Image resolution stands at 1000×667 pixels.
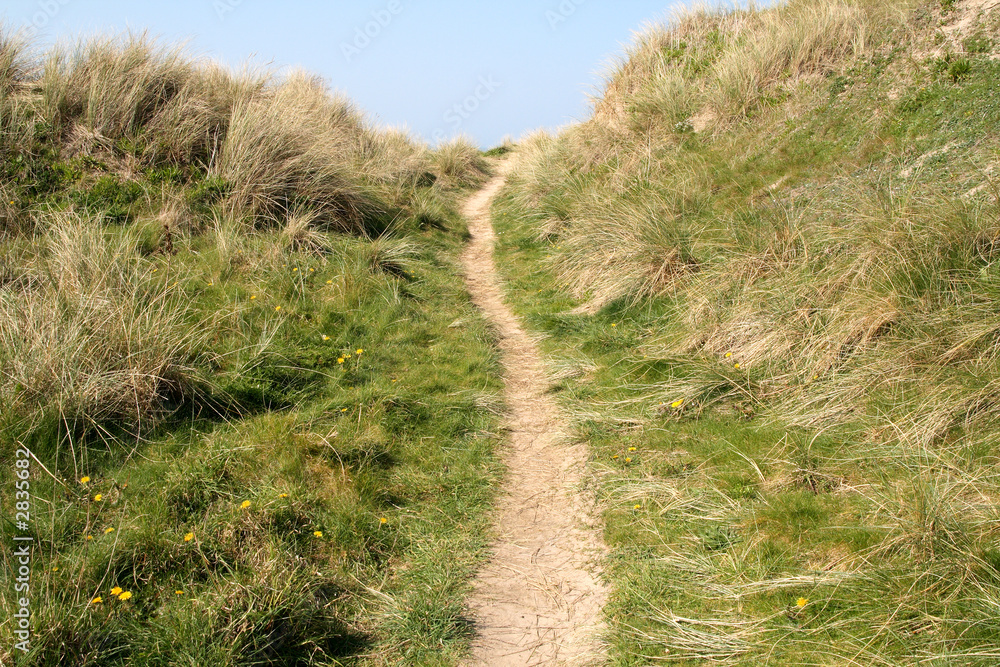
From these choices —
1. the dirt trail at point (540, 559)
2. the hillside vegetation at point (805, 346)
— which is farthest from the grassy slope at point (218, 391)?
the hillside vegetation at point (805, 346)

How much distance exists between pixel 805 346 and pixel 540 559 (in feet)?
8.47

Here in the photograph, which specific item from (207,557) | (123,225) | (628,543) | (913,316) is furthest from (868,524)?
(123,225)

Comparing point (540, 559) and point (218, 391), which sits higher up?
point (218, 391)

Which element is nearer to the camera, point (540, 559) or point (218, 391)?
point (540, 559)

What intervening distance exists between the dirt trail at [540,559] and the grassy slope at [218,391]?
6.5 inches

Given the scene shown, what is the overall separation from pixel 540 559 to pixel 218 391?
2705 mm

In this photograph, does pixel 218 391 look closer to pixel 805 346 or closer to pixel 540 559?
pixel 540 559

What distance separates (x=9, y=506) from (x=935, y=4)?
10820mm

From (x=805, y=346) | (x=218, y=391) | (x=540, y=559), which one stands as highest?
(x=218, y=391)

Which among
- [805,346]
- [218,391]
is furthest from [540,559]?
[218,391]

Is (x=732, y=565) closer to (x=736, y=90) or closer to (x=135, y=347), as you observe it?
(x=135, y=347)

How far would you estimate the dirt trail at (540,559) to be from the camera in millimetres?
3285

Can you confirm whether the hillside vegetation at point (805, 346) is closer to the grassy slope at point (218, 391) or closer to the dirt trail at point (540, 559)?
the dirt trail at point (540, 559)

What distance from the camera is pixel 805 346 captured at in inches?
194
